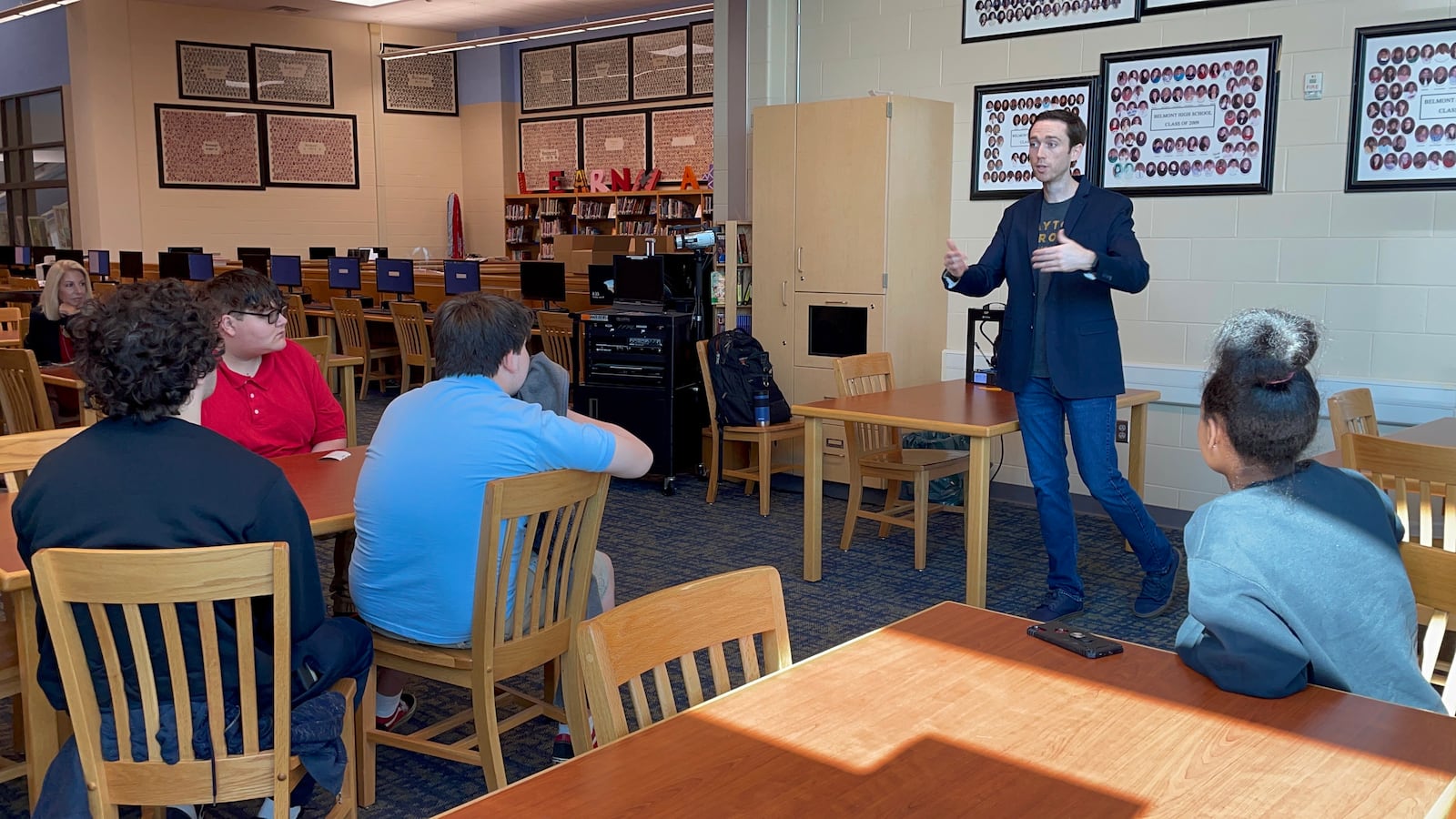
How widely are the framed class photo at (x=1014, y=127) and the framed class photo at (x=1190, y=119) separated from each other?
88mm

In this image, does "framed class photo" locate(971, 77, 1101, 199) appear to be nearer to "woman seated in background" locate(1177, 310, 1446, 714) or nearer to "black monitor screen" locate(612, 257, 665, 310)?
"black monitor screen" locate(612, 257, 665, 310)

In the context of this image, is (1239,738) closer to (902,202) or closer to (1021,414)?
(1021,414)

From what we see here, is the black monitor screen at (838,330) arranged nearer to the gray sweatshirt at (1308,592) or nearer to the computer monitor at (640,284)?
the computer monitor at (640,284)

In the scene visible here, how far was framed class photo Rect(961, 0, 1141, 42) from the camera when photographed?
5184 millimetres

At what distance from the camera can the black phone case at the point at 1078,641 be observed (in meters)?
1.64

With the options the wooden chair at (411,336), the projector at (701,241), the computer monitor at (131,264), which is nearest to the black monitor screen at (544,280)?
the wooden chair at (411,336)

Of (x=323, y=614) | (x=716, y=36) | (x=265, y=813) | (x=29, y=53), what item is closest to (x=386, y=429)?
(x=323, y=614)

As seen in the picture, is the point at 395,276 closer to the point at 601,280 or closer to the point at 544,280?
the point at 544,280

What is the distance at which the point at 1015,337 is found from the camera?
3.90 m

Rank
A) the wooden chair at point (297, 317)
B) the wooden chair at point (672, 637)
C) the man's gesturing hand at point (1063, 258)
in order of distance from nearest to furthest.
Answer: the wooden chair at point (672, 637)
the man's gesturing hand at point (1063, 258)
the wooden chair at point (297, 317)

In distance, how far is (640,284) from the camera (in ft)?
21.2

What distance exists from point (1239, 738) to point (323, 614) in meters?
1.56

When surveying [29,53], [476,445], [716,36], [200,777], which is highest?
[29,53]

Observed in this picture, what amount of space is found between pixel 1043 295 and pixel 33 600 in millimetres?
2949
